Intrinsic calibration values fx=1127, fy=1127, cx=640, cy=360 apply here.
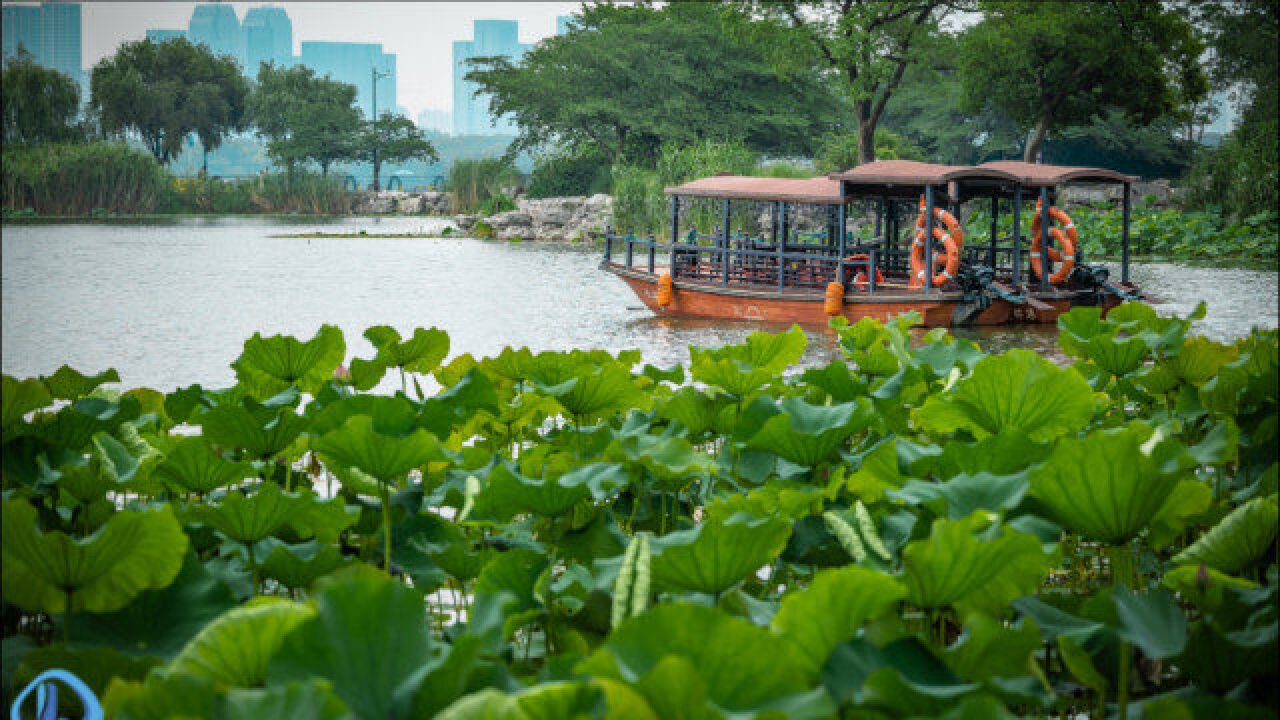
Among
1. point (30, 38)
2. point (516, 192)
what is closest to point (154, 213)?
point (516, 192)

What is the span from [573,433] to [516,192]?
31.5 metres

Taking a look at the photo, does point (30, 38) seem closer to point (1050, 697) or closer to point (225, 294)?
point (1050, 697)

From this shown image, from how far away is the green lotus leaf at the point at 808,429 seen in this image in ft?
5.61

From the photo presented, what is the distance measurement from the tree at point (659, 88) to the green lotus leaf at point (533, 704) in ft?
93.5

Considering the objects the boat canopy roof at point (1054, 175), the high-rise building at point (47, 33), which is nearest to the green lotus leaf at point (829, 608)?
the high-rise building at point (47, 33)

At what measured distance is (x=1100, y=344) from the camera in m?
2.63

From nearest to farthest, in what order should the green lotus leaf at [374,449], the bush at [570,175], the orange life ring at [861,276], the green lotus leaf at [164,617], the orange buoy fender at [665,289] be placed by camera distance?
the green lotus leaf at [164,617]
the green lotus leaf at [374,449]
the orange life ring at [861,276]
the orange buoy fender at [665,289]
the bush at [570,175]

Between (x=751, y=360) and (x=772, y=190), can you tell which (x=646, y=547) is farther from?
(x=772, y=190)

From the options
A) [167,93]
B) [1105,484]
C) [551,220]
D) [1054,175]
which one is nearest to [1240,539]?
[1105,484]

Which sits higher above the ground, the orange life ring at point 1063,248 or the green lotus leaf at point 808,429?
the orange life ring at point 1063,248

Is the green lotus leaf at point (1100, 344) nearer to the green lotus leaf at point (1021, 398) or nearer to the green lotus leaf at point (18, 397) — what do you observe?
the green lotus leaf at point (1021, 398)

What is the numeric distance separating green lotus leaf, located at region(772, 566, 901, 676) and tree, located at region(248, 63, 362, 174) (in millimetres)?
32970

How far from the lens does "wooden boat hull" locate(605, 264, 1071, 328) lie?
33.5 feet

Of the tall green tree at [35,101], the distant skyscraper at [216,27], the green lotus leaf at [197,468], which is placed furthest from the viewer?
the distant skyscraper at [216,27]
